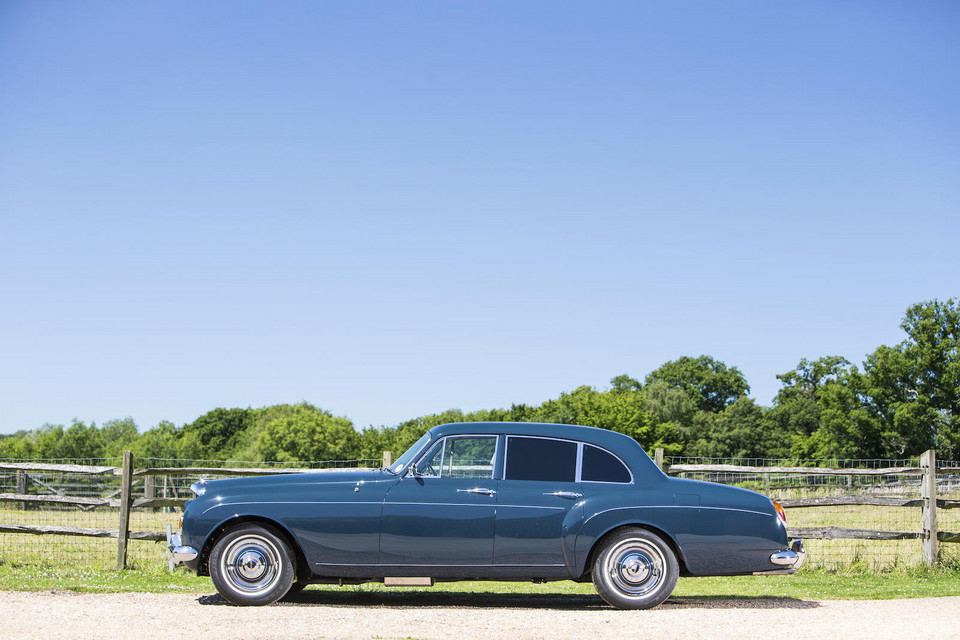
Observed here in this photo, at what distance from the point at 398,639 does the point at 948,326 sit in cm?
6646

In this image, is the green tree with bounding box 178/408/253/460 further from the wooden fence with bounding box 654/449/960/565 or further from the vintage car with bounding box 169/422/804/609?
the vintage car with bounding box 169/422/804/609

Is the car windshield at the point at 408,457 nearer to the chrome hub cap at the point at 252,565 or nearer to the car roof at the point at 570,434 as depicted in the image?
the car roof at the point at 570,434

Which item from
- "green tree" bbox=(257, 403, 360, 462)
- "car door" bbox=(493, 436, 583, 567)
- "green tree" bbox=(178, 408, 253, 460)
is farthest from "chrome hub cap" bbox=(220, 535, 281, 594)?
"green tree" bbox=(178, 408, 253, 460)

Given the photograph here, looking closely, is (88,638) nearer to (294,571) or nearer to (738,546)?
(294,571)

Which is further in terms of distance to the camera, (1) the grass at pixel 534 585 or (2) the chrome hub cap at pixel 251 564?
(1) the grass at pixel 534 585

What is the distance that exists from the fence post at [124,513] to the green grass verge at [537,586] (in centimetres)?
27

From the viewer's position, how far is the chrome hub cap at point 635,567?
8750 mm

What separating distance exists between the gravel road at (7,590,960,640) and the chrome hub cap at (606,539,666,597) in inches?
11.1

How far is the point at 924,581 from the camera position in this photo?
11.8 metres

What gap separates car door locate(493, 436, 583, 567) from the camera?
8.66 meters

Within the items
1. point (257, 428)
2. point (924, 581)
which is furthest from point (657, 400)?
point (924, 581)

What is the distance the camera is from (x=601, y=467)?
898 cm

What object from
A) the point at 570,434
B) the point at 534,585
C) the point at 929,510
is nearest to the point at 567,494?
the point at 570,434

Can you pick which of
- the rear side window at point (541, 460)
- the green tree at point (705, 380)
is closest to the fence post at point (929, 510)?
the rear side window at point (541, 460)
